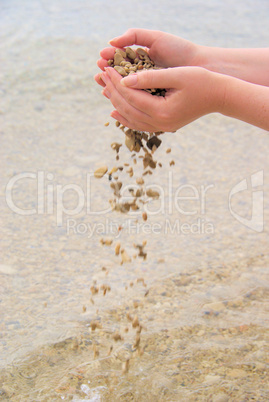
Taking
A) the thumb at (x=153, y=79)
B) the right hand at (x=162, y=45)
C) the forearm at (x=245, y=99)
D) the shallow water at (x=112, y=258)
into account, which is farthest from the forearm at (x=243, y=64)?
the shallow water at (x=112, y=258)

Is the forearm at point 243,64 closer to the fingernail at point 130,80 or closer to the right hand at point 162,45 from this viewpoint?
the right hand at point 162,45

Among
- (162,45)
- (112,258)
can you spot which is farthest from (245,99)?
(112,258)

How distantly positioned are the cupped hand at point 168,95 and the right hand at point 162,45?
261mm

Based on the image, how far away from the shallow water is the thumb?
0.73m

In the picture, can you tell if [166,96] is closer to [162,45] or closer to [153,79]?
[153,79]

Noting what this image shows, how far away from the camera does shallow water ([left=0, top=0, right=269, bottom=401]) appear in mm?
1521

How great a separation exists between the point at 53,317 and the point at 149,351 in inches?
14.2

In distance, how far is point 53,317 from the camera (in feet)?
5.67

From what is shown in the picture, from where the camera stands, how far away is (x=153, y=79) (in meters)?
1.33

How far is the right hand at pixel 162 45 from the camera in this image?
1.65m

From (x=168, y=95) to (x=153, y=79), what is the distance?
0.08 m

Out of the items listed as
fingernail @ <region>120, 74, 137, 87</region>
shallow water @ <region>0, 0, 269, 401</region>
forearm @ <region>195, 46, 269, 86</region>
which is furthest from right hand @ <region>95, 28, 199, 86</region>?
shallow water @ <region>0, 0, 269, 401</region>

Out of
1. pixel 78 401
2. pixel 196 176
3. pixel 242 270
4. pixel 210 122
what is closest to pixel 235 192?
pixel 196 176

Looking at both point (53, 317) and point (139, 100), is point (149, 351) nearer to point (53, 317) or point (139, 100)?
point (53, 317)
